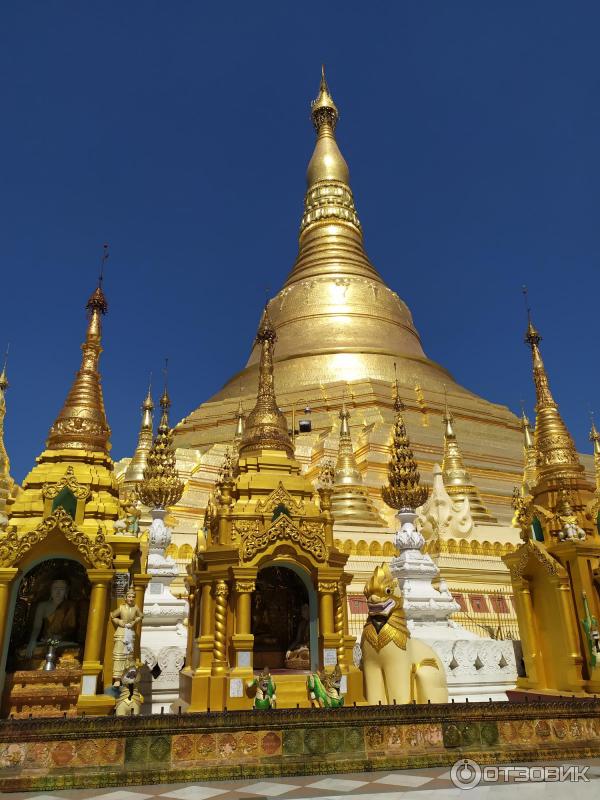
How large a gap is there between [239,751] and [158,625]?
6336 mm

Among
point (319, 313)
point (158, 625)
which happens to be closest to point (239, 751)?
point (158, 625)

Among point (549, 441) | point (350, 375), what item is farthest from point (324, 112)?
point (549, 441)

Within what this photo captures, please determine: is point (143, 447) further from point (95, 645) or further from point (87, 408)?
point (95, 645)

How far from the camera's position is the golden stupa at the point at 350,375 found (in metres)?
25.8

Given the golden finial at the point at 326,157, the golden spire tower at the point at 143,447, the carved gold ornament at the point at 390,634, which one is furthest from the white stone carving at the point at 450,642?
the golden finial at the point at 326,157

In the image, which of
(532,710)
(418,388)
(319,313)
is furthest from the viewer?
(319,313)

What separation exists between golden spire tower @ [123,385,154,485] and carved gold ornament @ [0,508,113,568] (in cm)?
1476

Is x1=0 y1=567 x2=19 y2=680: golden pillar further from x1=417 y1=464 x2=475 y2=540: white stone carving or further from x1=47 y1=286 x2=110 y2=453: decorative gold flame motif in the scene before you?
x1=417 y1=464 x2=475 y2=540: white stone carving

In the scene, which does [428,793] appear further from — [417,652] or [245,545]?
[245,545]

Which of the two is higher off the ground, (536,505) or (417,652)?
(536,505)

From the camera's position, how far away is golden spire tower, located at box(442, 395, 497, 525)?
68.5 feet

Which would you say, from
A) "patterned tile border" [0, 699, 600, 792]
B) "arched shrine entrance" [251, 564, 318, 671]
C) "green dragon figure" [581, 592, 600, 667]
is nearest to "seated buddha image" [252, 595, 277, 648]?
"arched shrine entrance" [251, 564, 318, 671]

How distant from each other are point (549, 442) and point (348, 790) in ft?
34.9

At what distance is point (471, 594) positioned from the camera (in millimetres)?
16953
